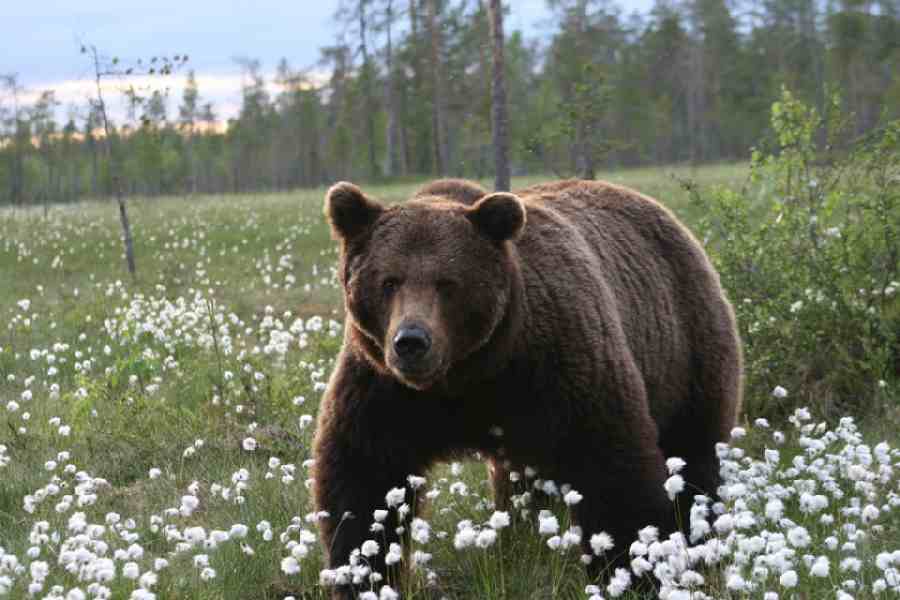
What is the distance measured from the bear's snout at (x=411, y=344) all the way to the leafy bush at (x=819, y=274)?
4680 mm

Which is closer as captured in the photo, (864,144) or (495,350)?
(495,350)

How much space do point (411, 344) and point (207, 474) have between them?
3184mm

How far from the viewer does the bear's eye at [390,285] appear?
4.52 m

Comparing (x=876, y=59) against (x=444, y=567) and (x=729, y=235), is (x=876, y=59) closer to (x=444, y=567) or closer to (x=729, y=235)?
(x=729, y=235)

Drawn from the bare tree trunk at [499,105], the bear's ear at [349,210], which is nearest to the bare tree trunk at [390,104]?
the bare tree trunk at [499,105]

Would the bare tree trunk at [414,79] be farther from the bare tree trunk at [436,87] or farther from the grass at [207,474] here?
the grass at [207,474]

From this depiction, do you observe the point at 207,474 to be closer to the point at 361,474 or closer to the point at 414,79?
the point at 361,474

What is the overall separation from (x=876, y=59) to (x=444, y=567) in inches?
2379

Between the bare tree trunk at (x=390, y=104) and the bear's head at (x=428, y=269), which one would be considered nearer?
the bear's head at (x=428, y=269)

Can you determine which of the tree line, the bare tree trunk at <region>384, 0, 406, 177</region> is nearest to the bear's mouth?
the tree line

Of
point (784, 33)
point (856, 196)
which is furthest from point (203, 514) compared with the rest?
point (784, 33)

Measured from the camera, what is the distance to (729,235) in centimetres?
905

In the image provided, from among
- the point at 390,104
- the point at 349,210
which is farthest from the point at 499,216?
the point at 390,104

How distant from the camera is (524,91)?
2493 inches
